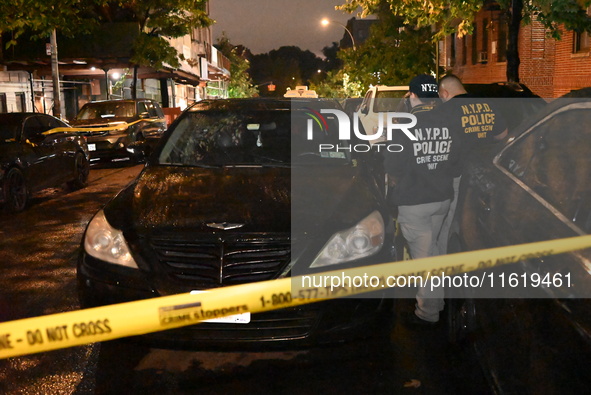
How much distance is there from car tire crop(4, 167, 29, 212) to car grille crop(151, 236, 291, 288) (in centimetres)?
716

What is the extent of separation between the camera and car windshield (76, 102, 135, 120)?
17781 mm

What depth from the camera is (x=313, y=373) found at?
168 inches

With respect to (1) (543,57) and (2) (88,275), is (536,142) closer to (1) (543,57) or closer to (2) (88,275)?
(2) (88,275)

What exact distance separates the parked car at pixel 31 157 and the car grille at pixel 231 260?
7.11 m

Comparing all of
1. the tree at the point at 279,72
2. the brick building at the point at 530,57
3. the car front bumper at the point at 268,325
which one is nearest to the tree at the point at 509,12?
the brick building at the point at 530,57

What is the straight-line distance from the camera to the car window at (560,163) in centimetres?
298

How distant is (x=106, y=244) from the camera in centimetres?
412

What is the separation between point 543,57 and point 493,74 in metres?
3.88

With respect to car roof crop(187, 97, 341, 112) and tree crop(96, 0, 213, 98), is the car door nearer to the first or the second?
car roof crop(187, 97, 341, 112)

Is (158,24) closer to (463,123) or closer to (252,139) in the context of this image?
(252,139)

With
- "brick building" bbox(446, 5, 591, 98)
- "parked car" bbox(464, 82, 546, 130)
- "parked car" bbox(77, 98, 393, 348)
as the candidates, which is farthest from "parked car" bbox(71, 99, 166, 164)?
"parked car" bbox(77, 98, 393, 348)

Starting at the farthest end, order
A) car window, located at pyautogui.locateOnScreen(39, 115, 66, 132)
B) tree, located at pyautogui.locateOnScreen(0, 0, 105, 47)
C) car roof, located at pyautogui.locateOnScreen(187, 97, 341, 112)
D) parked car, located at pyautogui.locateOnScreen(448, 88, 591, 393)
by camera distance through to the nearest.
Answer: tree, located at pyautogui.locateOnScreen(0, 0, 105, 47), car window, located at pyautogui.locateOnScreen(39, 115, 66, 132), car roof, located at pyautogui.locateOnScreen(187, 97, 341, 112), parked car, located at pyautogui.locateOnScreen(448, 88, 591, 393)

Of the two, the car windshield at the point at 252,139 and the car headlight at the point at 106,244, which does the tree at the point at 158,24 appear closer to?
the car windshield at the point at 252,139

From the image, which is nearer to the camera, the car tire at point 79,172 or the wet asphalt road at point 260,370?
the wet asphalt road at point 260,370
